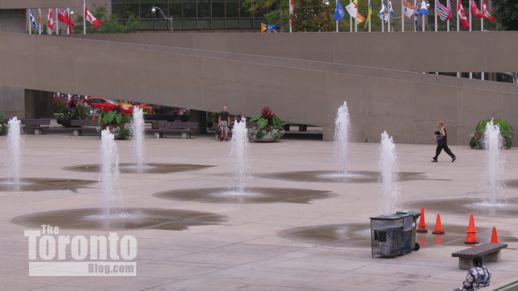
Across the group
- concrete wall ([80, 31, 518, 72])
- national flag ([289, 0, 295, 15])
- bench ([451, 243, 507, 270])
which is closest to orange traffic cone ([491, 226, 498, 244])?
bench ([451, 243, 507, 270])

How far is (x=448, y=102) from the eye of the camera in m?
43.9

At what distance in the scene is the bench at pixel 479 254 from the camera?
53.6 feet

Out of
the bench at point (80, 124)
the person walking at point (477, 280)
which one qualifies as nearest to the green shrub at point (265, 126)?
the bench at point (80, 124)

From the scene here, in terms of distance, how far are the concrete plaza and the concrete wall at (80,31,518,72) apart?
1442 cm

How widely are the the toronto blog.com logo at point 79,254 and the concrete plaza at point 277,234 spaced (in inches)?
8.0

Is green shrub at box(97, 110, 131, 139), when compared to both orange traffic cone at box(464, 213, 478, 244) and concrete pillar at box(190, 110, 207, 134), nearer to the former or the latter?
concrete pillar at box(190, 110, 207, 134)

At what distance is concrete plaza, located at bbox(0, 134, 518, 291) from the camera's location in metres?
15.8

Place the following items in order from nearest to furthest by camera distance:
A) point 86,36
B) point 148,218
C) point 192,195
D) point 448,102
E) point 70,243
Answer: point 70,243 → point 148,218 → point 192,195 → point 448,102 → point 86,36

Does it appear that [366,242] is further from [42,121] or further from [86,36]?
[86,36]

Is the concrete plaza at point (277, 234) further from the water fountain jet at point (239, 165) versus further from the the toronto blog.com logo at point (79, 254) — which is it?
the water fountain jet at point (239, 165)

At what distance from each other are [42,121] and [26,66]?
2.65m

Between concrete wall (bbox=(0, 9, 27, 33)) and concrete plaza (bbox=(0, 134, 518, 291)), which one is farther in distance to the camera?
concrete wall (bbox=(0, 9, 27, 33))

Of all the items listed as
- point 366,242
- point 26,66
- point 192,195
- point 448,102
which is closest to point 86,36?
point 26,66

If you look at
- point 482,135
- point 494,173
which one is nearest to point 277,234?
point 494,173
